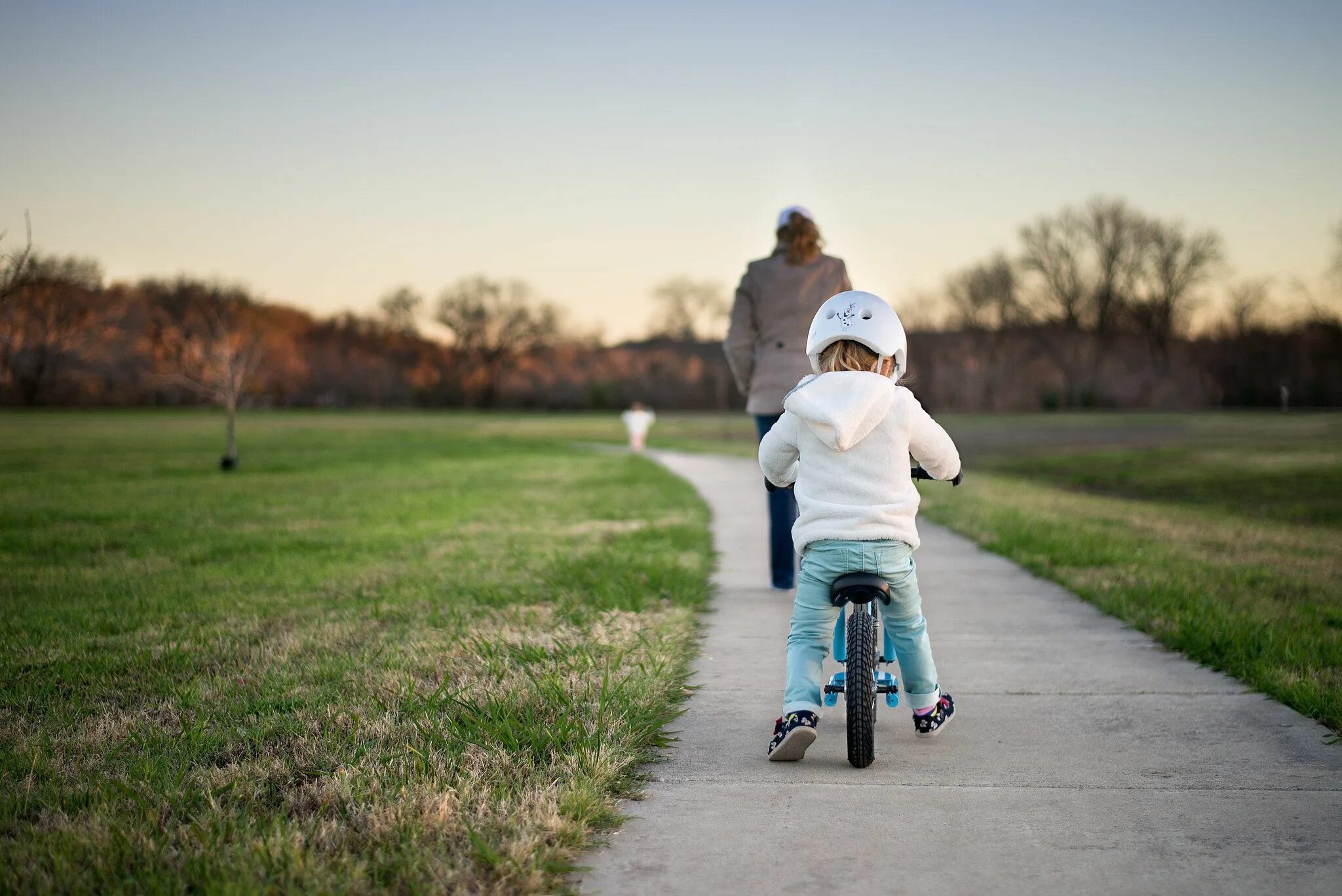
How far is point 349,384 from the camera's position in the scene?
87125 millimetres

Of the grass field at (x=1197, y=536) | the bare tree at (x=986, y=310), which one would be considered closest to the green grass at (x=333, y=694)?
the grass field at (x=1197, y=536)

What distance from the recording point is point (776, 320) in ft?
22.1

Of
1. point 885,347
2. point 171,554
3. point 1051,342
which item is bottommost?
point 171,554

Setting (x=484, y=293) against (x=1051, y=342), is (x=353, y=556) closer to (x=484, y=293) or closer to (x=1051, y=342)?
(x=1051, y=342)

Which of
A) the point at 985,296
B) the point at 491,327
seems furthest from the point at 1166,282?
the point at 491,327

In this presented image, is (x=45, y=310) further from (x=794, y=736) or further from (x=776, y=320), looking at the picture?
(x=794, y=736)

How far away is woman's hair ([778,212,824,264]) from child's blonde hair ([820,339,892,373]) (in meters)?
2.65

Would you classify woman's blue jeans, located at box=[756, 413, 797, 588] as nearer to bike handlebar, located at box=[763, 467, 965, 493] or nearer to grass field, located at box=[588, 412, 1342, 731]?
grass field, located at box=[588, 412, 1342, 731]

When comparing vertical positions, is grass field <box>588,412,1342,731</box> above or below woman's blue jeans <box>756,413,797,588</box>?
below

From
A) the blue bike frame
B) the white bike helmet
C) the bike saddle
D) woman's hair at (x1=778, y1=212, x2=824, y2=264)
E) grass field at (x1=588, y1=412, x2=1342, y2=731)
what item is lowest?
grass field at (x1=588, y1=412, x2=1342, y2=731)

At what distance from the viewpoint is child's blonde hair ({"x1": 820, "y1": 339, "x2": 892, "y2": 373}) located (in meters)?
4.08

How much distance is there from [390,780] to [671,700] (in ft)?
4.97

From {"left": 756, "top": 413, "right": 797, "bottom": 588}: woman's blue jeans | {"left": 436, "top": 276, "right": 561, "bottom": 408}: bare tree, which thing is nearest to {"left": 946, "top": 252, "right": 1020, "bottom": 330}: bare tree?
{"left": 436, "top": 276, "right": 561, "bottom": 408}: bare tree

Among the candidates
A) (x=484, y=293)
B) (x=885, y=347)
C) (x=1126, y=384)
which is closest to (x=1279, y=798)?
(x=885, y=347)
